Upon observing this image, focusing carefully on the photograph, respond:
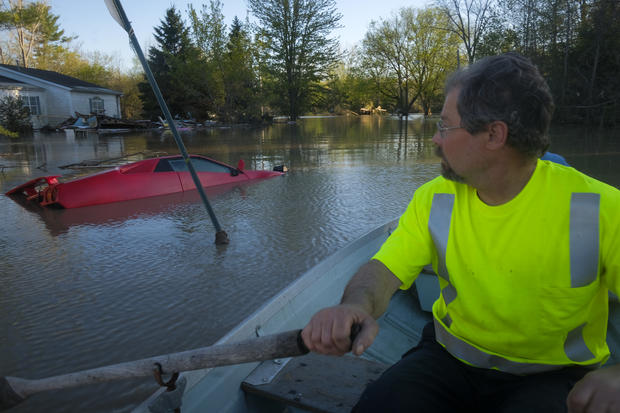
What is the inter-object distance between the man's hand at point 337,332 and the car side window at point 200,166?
25.3 feet

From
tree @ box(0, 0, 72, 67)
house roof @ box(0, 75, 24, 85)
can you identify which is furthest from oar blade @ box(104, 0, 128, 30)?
tree @ box(0, 0, 72, 67)

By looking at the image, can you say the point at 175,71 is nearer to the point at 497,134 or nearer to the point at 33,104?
the point at 33,104

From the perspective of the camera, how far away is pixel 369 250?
3498 mm

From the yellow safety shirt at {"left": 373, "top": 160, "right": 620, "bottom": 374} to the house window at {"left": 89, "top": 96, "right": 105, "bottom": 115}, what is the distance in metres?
38.1

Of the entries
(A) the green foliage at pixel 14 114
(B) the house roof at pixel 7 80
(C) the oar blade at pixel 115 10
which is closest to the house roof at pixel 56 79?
(B) the house roof at pixel 7 80

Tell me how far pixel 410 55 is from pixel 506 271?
55.8 meters

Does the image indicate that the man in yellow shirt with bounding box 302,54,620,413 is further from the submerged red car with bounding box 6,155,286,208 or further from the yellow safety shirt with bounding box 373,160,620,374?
the submerged red car with bounding box 6,155,286,208

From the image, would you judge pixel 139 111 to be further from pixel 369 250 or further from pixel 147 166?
pixel 369 250

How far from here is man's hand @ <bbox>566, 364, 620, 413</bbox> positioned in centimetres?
112

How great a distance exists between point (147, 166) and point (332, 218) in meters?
3.73

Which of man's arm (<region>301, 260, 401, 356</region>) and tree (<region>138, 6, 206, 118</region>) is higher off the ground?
tree (<region>138, 6, 206, 118</region>)

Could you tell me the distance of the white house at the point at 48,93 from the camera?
30.5 meters

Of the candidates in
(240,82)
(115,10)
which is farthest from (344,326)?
(240,82)

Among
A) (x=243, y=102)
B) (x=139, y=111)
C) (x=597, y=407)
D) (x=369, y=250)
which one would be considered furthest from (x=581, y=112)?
(x=139, y=111)
